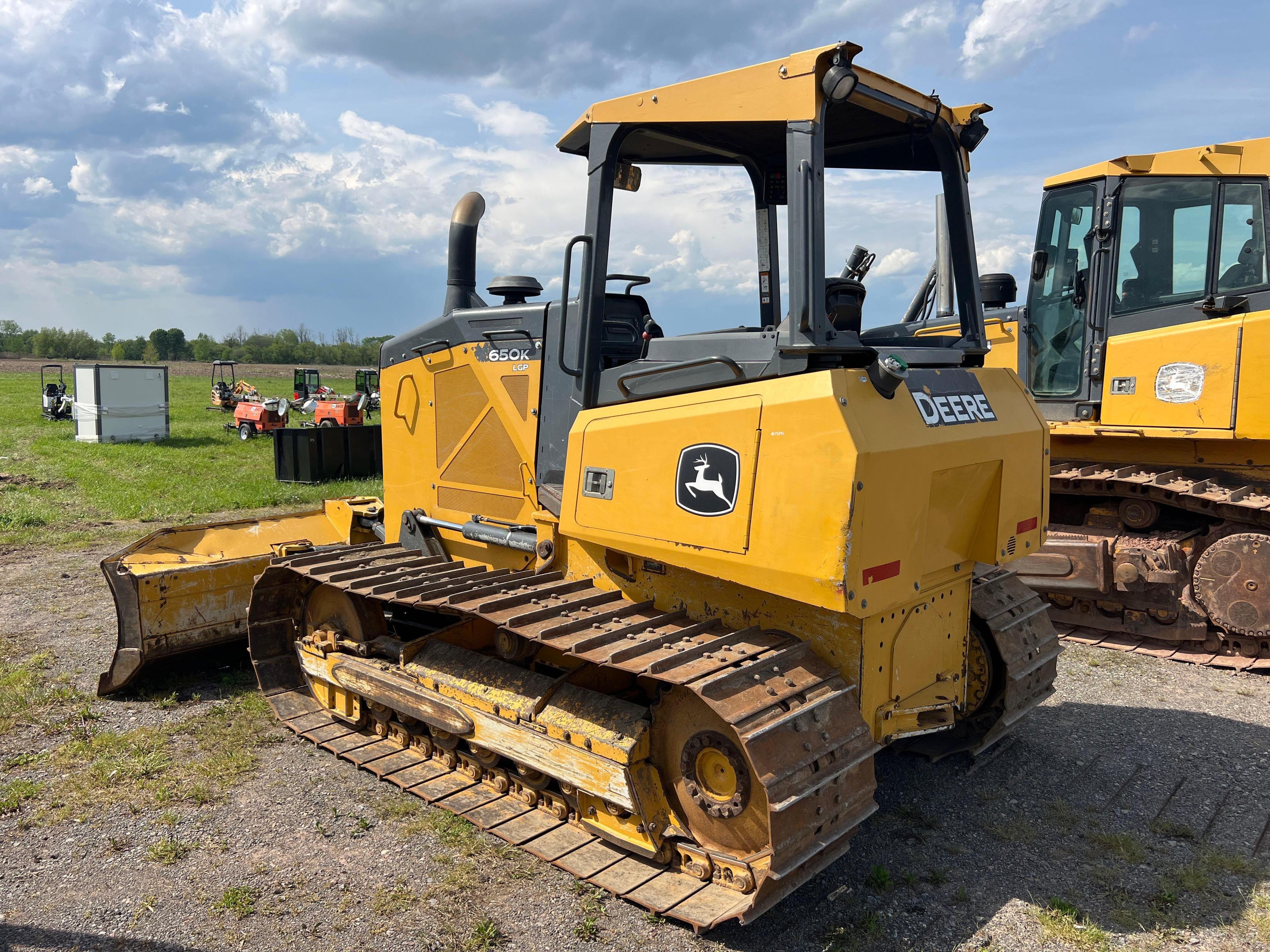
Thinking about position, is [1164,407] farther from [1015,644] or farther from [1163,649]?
[1015,644]

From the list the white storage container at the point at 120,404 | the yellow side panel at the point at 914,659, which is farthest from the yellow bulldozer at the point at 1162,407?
the white storage container at the point at 120,404

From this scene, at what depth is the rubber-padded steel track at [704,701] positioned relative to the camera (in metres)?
3.34

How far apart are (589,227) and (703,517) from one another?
1.63m

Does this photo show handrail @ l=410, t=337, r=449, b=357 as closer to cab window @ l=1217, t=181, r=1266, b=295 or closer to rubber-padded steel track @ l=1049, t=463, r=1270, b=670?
rubber-padded steel track @ l=1049, t=463, r=1270, b=670

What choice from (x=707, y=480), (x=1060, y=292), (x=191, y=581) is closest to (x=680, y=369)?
(x=707, y=480)

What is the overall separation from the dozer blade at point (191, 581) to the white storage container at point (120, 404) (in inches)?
697

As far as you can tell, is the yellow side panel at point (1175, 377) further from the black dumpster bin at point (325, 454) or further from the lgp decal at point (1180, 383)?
the black dumpster bin at point (325, 454)

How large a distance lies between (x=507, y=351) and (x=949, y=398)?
96.9 inches

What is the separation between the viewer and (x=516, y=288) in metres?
5.29

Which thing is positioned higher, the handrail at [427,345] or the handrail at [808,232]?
the handrail at [808,232]

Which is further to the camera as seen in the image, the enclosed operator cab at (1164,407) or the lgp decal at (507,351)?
the enclosed operator cab at (1164,407)

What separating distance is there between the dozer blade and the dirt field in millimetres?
366

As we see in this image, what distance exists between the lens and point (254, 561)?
659 cm

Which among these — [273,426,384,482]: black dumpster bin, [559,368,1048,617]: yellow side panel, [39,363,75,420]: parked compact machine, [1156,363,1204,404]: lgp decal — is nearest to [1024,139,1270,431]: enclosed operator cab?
[1156,363,1204,404]: lgp decal
